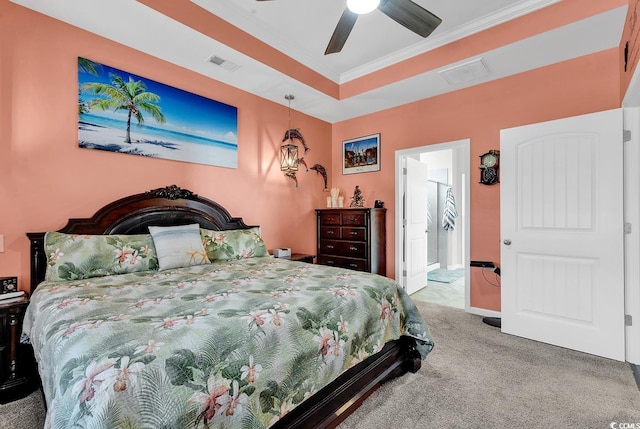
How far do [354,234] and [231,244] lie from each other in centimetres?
187

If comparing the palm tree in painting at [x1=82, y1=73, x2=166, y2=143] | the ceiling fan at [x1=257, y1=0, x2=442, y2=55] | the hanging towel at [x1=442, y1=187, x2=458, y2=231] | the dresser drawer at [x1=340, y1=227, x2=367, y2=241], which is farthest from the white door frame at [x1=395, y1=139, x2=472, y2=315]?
the palm tree in painting at [x1=82, y1=73, x2=166, y2=143]

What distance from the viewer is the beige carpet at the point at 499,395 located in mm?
1694

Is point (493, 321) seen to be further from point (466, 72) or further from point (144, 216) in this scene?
point (144, 216)

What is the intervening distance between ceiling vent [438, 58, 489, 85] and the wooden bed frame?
2.87 m

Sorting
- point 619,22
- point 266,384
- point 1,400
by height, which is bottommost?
point 1,400

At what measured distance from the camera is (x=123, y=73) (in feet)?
9.20

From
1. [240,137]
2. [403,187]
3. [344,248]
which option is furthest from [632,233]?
[240,137]

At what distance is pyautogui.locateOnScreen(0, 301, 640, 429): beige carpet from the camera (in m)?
1.69

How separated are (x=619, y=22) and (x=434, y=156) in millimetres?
4678

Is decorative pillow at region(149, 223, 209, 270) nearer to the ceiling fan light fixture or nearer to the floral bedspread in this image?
the floral bedspread

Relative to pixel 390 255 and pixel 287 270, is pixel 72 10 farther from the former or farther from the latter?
pixel 390 255

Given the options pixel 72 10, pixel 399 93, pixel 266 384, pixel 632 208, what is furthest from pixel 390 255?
pixel 72 10

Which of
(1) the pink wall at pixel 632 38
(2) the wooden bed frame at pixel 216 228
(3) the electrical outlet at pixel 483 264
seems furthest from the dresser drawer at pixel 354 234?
(1) the pink wall at pixel 632 38

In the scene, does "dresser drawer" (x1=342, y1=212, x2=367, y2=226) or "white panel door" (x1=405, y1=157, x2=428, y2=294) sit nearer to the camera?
"dresser drawer" (x1=342, y1=212, x2=367, y2=226)
